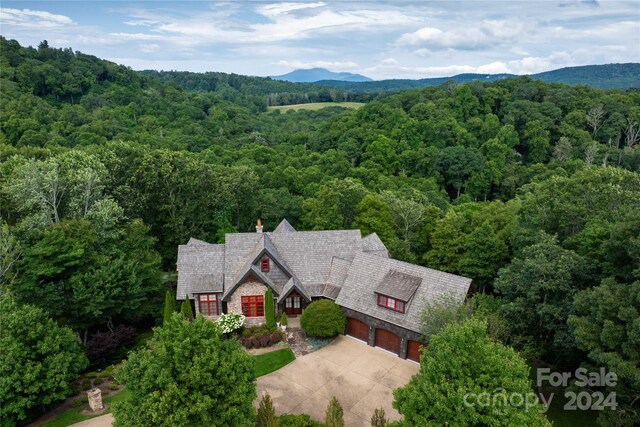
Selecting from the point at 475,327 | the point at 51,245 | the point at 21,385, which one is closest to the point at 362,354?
the point at 475,327

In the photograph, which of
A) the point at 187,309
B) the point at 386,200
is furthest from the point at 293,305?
the point at 386,200

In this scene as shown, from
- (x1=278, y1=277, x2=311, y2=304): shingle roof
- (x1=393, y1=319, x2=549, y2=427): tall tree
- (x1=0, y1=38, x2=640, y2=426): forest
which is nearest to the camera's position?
(x1=393, y1=319, x2=549, y2=427): tall tree

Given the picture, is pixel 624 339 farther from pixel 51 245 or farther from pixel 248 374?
pixel 51 245

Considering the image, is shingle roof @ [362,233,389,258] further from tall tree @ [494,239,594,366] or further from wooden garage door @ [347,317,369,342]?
tall tree @ [494,239,594,366]

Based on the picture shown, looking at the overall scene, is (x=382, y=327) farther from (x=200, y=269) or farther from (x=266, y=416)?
(x=200, y=269)

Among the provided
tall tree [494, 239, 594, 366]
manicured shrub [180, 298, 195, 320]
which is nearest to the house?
manicured shrub [180, 298, 195, 320]
